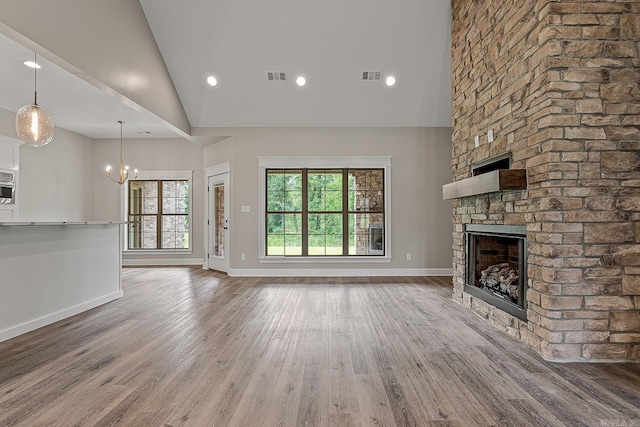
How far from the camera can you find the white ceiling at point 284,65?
17.2 ft

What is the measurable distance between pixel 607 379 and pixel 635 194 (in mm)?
1394

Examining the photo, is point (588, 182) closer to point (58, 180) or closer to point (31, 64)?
point (31, 64)

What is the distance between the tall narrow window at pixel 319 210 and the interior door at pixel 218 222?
924 millimetres

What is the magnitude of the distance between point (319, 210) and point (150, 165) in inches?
172

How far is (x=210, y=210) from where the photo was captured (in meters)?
8.12

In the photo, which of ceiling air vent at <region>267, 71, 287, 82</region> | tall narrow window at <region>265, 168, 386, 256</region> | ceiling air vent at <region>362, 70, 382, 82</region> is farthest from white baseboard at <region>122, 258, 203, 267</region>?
ceiling air vent at <region>362, 70, 382, 82</region>

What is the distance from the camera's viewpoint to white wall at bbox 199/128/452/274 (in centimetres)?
711

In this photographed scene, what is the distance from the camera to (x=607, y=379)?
257 cm

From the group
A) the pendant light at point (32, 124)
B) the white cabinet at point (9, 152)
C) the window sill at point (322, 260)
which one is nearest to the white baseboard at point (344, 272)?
the window sill at point (322, 260)

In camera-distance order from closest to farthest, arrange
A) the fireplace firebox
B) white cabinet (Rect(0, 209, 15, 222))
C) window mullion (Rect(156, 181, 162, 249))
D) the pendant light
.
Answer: the fireplace firebox < the pendant light < white cabinet (Rect(0, 209, 15, 222)) < window mullion (Rect(156, 181, 162, 249))

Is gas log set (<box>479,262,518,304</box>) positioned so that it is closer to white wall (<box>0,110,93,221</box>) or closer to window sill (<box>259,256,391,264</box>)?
window sill (<box>259,256,391,264</box>)

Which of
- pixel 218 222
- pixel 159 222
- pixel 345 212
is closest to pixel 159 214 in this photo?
pixel 159 222

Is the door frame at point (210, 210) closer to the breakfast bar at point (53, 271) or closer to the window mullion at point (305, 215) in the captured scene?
the window mullion at point (305, 215)

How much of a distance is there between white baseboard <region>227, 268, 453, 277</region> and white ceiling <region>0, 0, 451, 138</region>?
8.85ft
